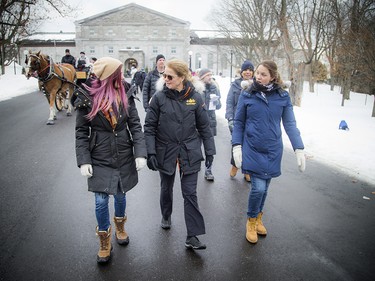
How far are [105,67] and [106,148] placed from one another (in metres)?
0.84

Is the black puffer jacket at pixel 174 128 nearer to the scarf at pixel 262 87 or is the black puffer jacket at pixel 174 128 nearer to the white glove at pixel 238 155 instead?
the white glove at pixel 238 155

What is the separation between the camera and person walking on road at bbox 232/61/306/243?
3.54 metres

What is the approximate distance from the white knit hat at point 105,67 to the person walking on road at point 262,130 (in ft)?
5.28

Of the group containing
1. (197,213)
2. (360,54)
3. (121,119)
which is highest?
(360,54)

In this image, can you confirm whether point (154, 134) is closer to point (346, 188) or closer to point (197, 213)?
point (197, 213)

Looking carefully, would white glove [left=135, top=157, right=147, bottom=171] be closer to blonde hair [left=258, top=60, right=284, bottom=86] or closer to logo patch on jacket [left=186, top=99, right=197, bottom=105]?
logo patch on jacket [left=186, top=99, right=197, bottom=105]

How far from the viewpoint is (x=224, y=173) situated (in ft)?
20.2

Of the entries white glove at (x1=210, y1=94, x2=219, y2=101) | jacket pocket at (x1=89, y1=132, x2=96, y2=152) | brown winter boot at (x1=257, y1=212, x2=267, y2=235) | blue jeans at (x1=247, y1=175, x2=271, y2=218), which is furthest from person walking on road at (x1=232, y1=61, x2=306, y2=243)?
white glove at (x1=210, y1=94, x2=219, y2=101)

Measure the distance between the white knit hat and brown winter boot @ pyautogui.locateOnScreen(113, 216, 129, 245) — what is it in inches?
66.7

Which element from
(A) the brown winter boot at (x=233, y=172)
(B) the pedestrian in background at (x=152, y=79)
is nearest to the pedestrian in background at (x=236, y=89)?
(A) the brown winter boot at (x=233, y=172)

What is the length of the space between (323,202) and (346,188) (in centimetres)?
89

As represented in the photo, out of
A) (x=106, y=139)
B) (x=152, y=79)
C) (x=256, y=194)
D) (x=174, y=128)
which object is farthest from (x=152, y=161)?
(x=152, y=79)

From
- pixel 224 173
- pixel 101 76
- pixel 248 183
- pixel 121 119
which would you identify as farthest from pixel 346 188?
pixel 101 76

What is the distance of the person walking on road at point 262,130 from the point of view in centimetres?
354
